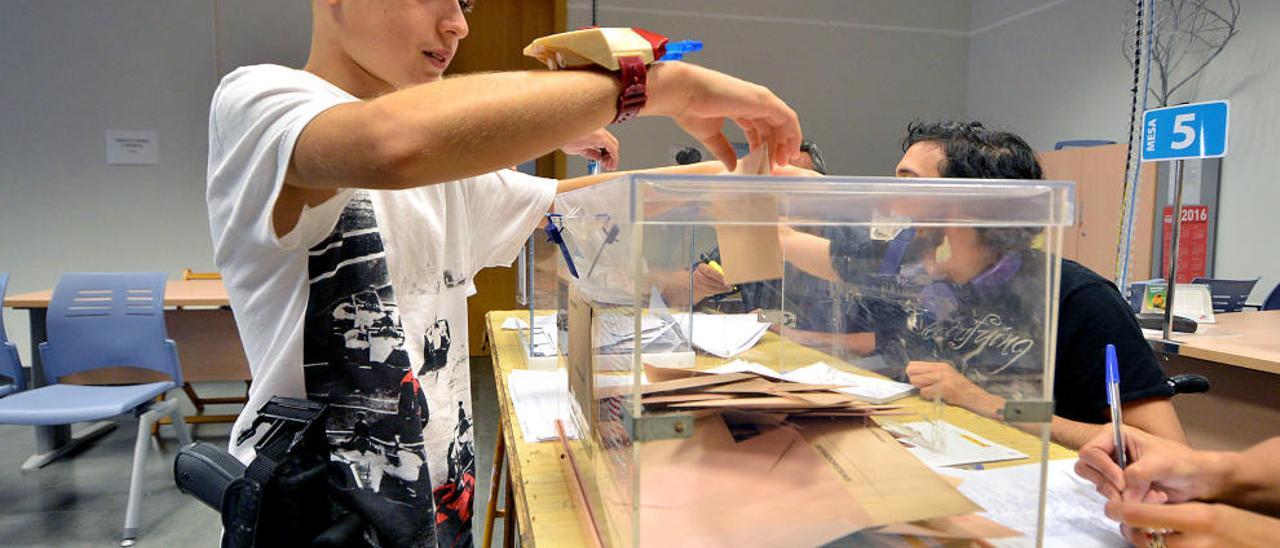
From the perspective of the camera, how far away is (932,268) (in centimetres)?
70

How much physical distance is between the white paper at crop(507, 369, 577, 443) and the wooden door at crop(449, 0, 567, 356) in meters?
3.65

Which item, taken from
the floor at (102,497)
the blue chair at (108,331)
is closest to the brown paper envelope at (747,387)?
the floor at (102,497)

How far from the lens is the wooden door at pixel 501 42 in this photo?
15.9 ft

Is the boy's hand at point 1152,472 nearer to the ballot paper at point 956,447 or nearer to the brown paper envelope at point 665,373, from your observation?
the ballot paper at point 956,447

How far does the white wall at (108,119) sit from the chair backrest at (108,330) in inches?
76.7

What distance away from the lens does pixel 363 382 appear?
30.0 inches

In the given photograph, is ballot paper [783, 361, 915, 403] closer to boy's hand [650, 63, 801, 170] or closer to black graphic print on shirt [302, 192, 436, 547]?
boy's hand [650, 63, 801, 170]

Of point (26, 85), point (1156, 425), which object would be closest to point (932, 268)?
point (1156, 425)

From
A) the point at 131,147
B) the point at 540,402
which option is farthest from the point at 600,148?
the point at 131,147

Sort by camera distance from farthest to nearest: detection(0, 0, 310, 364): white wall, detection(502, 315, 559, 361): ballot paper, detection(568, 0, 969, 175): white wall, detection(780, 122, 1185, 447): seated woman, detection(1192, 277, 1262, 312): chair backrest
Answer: detection(568, 0, 969, 175): white wall
detection(0, 0, 310, 364): white wall
detection(1192, 277, 1262, 312): chair backrest
detection(502, 315, 559, 361): ballot paper
detection(780, 122, 1185, 447): seated woman

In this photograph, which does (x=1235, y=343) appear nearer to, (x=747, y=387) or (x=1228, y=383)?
(x=1228, y=383)

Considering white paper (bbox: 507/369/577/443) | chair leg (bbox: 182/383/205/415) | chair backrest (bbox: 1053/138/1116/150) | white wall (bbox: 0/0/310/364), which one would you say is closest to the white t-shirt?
white paper (bbox: 507/369/577/443)

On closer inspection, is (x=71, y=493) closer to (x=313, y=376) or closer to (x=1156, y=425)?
(x=313, y=376)

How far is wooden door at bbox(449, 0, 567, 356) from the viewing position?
486cm
